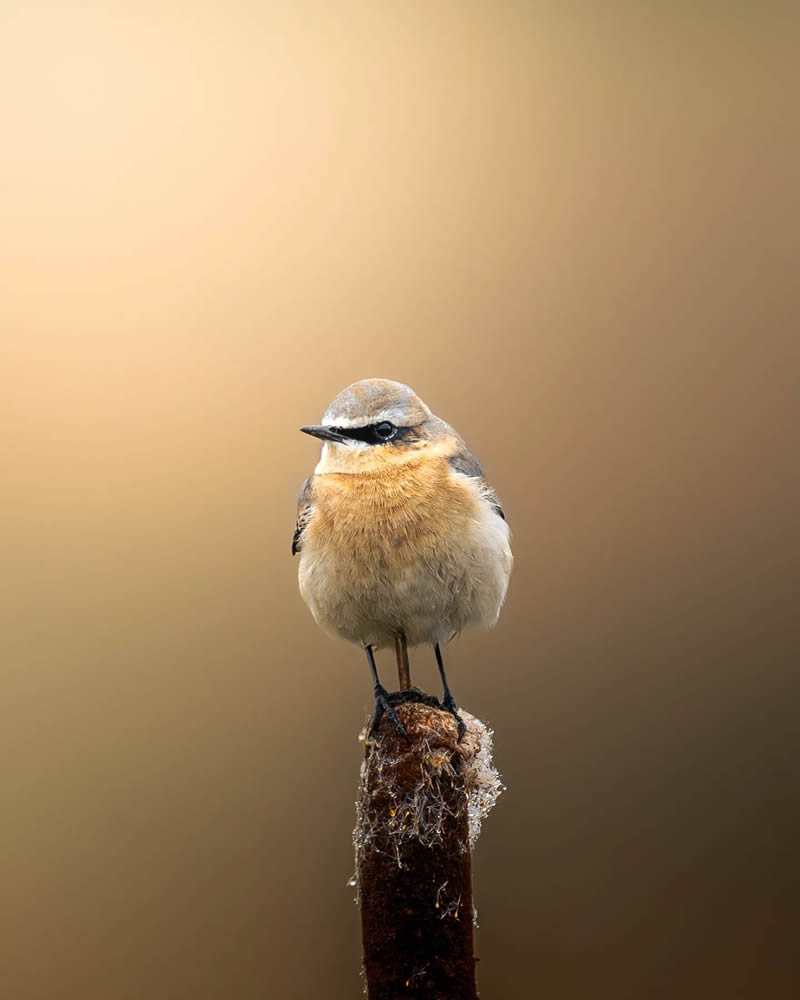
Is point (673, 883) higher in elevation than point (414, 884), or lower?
lower

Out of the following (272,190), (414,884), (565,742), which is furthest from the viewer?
(565,742)

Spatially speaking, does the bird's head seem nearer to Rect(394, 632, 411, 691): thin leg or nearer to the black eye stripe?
the black eye stripe

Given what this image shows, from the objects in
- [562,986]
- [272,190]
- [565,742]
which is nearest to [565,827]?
[565,742]

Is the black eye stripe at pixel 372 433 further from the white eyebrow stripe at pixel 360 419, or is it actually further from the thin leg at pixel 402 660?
the thin leg at pixel 402 660

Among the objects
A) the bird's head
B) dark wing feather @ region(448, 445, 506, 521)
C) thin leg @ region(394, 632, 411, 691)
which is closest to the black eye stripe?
the bird's head

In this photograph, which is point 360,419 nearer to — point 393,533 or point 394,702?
point 393,533

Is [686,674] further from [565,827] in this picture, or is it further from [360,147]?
[360,147]
